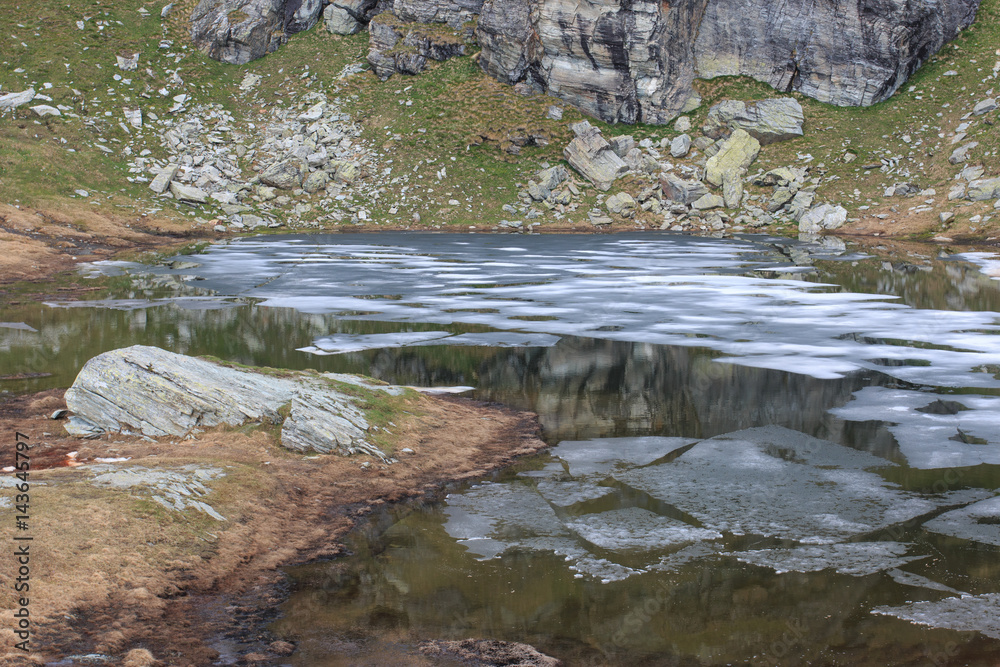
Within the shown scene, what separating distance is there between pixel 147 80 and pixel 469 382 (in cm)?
5107

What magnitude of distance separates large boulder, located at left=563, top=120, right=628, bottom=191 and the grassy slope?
136 centimetres

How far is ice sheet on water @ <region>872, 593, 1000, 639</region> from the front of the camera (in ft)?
21.3

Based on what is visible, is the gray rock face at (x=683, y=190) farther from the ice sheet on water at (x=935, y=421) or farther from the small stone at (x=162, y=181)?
the ice sheet on water at (x=935, y=421)

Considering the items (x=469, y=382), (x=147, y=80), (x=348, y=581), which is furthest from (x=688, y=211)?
(x=348, y=581)

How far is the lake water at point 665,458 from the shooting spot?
21.9 ft

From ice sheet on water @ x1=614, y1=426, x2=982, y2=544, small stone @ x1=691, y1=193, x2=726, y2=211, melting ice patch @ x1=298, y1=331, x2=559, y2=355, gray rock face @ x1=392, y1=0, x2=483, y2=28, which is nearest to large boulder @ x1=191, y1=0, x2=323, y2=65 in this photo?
gray rock face @ x1=392, y1=0, x2=483, y2=28

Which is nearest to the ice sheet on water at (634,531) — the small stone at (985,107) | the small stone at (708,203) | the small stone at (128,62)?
the small stone at (708,203)

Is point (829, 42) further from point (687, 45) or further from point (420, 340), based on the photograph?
point (420, 340)

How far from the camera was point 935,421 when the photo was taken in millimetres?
12195

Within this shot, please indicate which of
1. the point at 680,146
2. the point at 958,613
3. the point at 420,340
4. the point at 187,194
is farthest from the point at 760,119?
the point at 958,613

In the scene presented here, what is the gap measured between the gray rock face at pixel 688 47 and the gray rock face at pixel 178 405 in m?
49.5

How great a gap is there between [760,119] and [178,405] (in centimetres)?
5047

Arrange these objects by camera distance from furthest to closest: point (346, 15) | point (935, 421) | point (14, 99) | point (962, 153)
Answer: point (346, 15)
point (14, 99)
point (962, 153)
point (935, 421)

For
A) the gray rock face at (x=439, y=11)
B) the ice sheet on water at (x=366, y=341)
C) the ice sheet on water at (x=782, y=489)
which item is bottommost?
the ice sheet on water at (x=782, y=489)
